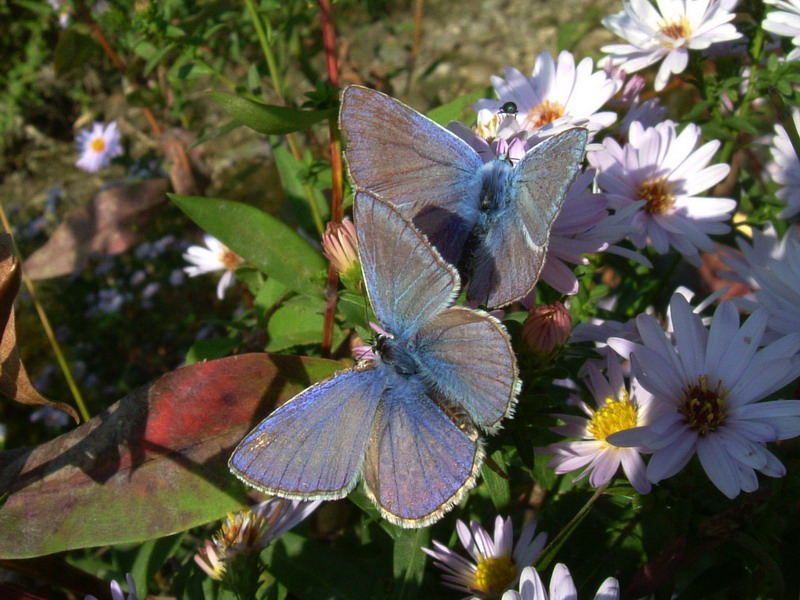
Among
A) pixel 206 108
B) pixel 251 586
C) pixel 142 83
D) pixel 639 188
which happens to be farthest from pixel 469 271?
pixel 206 108

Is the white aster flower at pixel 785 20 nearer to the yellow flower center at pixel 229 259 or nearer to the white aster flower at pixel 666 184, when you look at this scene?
the white aster flower at pixel 666 184

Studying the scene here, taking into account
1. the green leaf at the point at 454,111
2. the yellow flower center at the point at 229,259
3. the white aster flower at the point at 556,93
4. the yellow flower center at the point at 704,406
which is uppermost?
the white aster flower at the point at 556,93

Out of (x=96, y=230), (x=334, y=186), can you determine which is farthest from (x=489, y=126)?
(x=96, y=230)

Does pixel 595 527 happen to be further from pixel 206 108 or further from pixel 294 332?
pixel 206 108

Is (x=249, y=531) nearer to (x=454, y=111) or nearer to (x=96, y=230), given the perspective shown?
(x=454, y=111)

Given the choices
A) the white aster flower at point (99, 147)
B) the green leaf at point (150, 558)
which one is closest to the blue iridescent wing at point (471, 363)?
the green leaf at point (150, 558)

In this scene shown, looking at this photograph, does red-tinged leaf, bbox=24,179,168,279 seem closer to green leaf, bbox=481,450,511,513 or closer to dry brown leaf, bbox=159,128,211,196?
dry brown leaf, bbox=159,128,211,196
